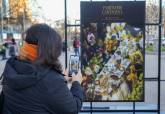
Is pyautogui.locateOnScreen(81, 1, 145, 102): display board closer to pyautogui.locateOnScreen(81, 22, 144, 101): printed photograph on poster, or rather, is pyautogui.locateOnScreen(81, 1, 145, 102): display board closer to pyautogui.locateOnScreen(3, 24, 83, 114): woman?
pyautogui.locateOnScreen(81, 22, 144, 101): printed photograph on poster

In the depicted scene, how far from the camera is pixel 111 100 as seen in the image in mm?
5609

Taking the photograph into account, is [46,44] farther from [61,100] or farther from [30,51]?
[61,100]

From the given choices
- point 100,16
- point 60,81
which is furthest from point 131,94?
point 60,81

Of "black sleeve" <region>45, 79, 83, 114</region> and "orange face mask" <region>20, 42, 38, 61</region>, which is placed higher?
"orange face mask" <region>20, 42, 38, 61</region>

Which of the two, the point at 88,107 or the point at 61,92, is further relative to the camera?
the point at 88,107

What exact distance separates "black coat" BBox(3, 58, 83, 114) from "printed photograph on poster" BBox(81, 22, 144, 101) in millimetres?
2847

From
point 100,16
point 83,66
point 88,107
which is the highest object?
point 100,16

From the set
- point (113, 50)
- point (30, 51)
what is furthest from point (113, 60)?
point (30, 51)

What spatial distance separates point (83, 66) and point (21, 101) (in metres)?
2.92

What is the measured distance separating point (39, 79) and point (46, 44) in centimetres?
20

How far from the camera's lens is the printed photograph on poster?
17.9ft

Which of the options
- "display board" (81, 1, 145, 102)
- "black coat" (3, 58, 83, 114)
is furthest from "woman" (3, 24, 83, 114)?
"display board" (81, 1, 145, 102)

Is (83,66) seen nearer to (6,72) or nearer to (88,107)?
(88,107)

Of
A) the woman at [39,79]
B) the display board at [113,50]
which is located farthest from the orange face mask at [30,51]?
the display board at [113,50]
